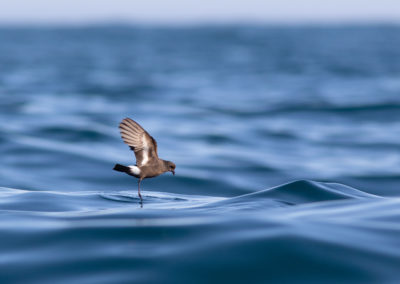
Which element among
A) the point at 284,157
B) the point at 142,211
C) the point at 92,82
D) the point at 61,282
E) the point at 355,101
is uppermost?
the point at 92,82

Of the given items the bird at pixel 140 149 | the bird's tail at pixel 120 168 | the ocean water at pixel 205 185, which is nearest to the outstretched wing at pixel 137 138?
the bird at pixel 140 149

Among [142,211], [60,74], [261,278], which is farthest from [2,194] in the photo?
[60,74]

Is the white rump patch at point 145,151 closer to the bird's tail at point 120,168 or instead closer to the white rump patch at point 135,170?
the white rump patch at point 135,170

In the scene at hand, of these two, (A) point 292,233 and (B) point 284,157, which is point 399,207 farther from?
(B) point 284,157

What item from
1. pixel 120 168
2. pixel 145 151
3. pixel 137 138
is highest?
pixel 137 138

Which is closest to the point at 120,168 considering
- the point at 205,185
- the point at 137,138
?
the point at 137,138

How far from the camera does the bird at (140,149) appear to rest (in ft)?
18.6

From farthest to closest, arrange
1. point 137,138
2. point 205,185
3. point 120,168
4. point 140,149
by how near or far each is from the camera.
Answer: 1. point 205,185
2. point 140,149
3. point 137,138
4. point 120,168

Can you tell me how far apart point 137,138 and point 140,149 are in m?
0.15

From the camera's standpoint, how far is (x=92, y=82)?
110ft

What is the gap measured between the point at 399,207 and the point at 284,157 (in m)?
8.71

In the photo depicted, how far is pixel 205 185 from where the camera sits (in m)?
10.8

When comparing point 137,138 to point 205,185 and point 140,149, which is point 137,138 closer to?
point 140,149

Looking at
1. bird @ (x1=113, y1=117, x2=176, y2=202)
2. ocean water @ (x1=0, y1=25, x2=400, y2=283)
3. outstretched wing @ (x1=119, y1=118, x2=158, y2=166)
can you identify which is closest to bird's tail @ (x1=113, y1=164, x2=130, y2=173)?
bird @ (x1=113, y1=117, x2=176, y2=202)
